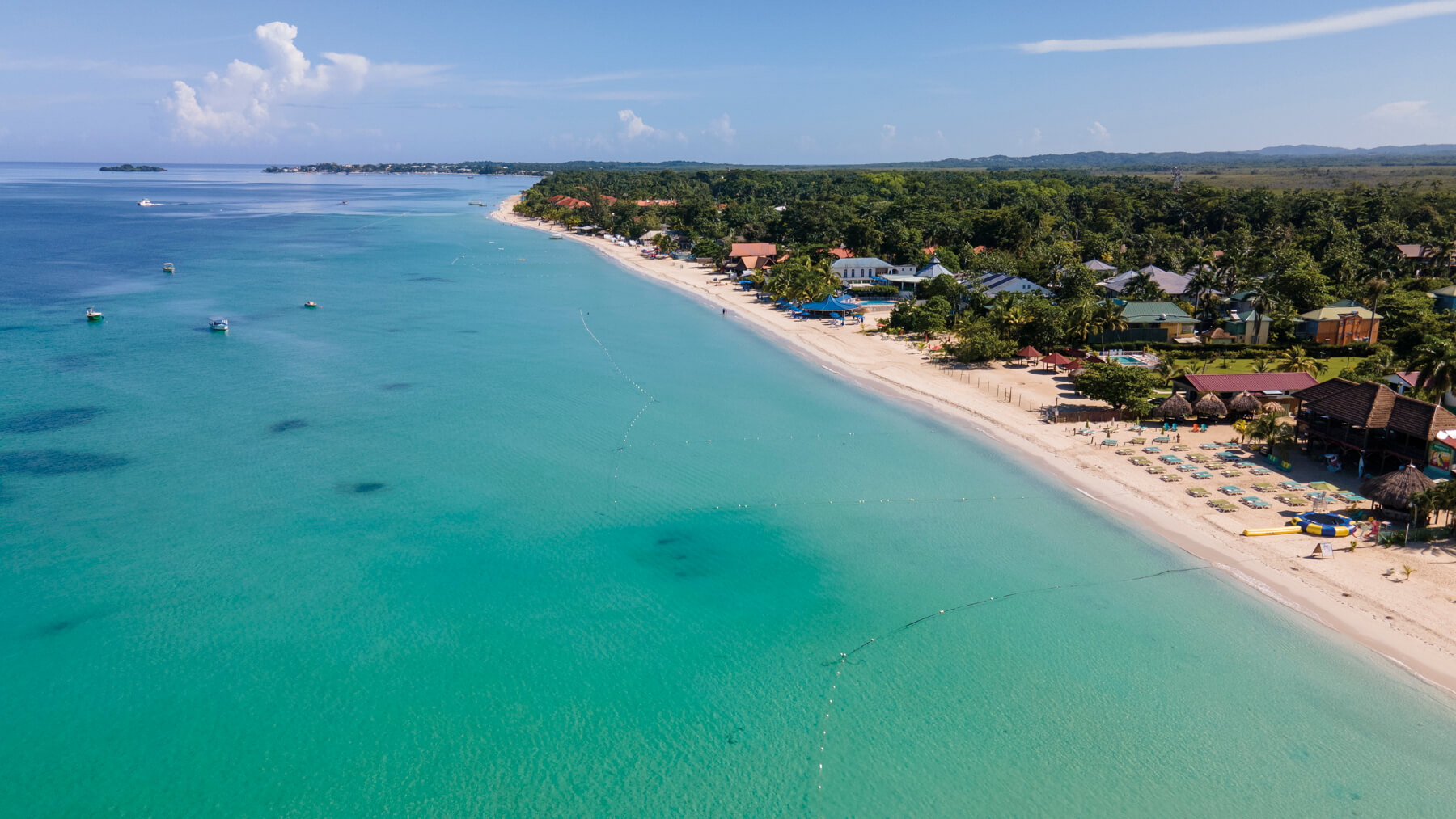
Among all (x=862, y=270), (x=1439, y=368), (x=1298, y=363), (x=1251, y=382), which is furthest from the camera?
(x=862, y=270)

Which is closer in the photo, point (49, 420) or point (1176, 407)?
point (1176, 407)

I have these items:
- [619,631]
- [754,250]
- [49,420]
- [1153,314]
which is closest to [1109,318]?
[1153,314]

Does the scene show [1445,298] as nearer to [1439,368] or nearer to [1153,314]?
[1153,314]

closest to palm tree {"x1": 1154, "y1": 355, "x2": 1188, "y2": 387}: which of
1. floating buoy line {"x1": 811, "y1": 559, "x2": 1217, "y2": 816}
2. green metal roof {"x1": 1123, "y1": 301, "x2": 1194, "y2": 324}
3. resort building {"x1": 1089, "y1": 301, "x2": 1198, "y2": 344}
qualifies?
resort building {"x1": 1089, "y1": 301, "x2": 1198, "y2": 344}

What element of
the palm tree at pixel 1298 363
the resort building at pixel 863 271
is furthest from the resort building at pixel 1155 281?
the resort building at pixel 863 271

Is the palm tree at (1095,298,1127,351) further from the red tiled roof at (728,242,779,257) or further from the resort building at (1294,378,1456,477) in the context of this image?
the red tiled roof at (728,242,779,257)

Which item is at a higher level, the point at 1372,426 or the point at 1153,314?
the point at 1153,314
